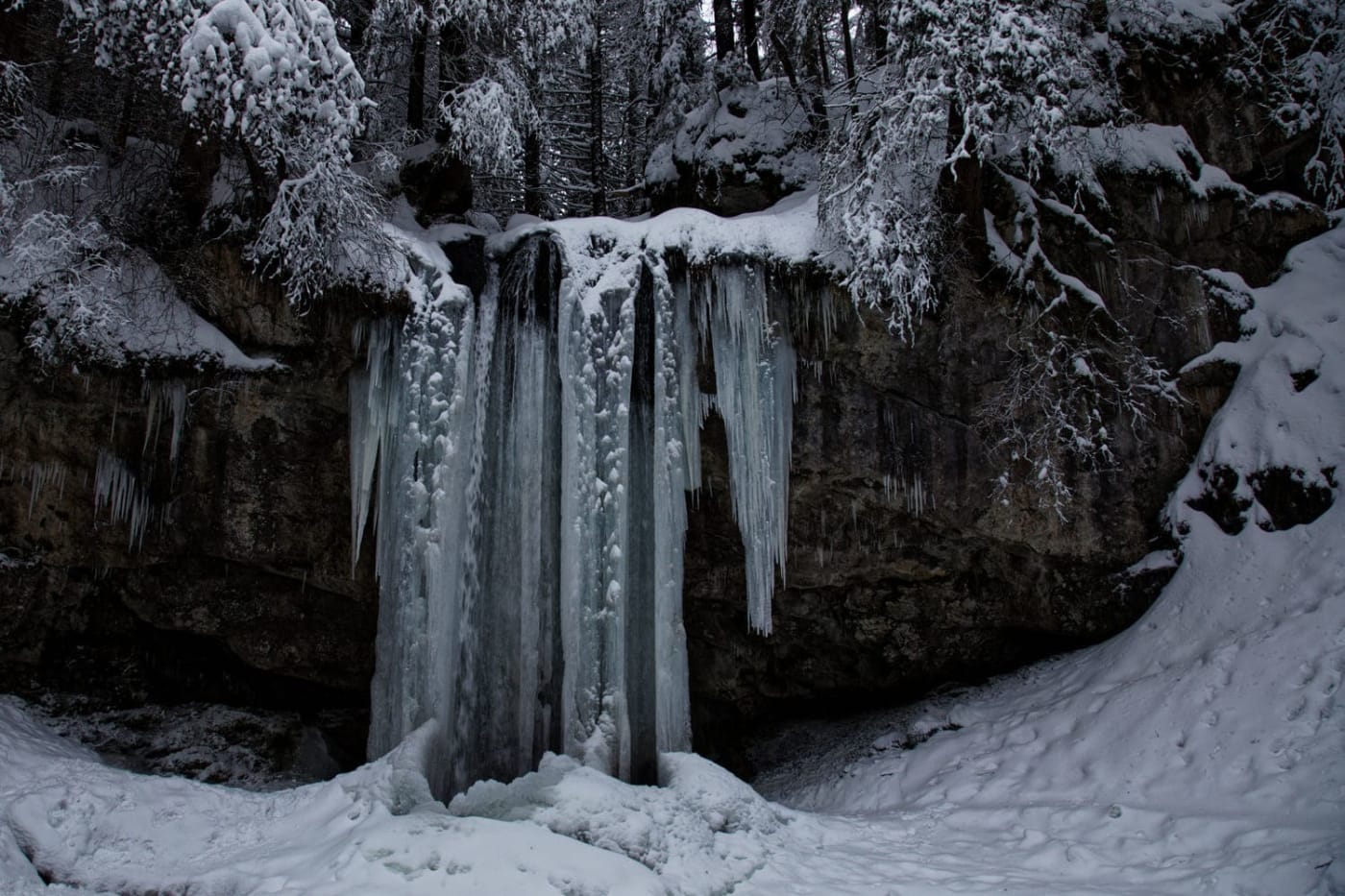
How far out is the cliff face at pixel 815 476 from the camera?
26.1ft

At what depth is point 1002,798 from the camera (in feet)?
21.3

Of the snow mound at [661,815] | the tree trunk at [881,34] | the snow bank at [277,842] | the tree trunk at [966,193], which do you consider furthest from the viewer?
the tree trunk at [881,34]

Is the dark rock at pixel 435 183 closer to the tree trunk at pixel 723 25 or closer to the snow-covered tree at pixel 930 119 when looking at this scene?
the snow-covered tree at pixel 930 119

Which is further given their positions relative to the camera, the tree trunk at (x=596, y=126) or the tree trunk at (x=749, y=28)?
the tree trunk at (x=596, y=126)

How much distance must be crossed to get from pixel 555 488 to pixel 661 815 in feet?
10.2

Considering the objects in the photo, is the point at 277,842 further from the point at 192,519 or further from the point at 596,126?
the point at 596,126

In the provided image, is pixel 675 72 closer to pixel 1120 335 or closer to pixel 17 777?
pixel 1120 335

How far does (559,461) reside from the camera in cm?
766

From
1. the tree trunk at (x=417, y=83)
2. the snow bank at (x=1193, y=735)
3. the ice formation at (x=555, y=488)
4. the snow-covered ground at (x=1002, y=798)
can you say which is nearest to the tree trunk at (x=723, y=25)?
the tree trunk at (x=417, y=83)

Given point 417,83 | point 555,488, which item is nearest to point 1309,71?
point 555,488

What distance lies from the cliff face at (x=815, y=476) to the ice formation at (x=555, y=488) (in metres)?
0.54

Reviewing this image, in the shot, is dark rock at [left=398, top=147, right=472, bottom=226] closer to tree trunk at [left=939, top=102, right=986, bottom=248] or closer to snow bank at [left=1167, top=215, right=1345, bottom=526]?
tree trunk at [left=939, top=102, right=986, bottom=248]

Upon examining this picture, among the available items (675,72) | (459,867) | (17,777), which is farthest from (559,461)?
(675,72)

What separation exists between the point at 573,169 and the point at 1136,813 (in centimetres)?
1286
